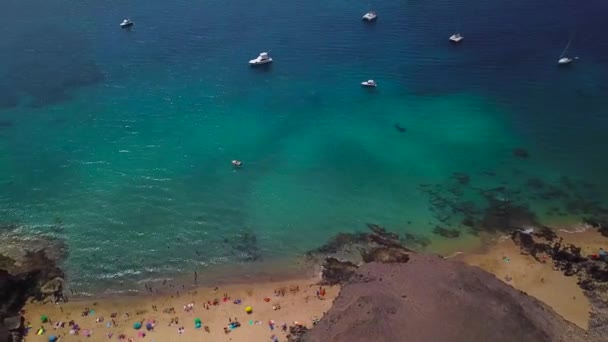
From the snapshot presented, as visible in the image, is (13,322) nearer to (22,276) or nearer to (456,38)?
(22,276)

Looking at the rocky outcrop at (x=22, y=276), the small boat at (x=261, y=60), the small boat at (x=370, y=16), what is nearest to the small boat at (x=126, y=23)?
the small boat at (x=261, y=60)

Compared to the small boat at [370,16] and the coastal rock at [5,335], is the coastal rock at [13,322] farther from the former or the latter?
the small boat at [370,16]

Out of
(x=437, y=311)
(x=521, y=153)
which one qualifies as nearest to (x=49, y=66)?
(x=437, y=311)

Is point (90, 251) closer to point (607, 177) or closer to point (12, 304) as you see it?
point (12, 304)

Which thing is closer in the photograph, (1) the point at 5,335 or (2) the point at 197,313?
(1) the point at 5,335

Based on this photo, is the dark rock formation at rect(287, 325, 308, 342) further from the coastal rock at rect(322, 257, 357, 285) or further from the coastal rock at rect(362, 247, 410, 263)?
the coastal rock at rect(362, 247, 410, 263)

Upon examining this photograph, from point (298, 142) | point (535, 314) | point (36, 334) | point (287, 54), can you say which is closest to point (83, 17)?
point (287, 54)

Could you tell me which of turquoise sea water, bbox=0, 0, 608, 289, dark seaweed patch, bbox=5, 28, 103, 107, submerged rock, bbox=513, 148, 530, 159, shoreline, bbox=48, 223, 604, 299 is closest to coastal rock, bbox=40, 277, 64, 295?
shoreline, bbox=48, 223, 604, 299
